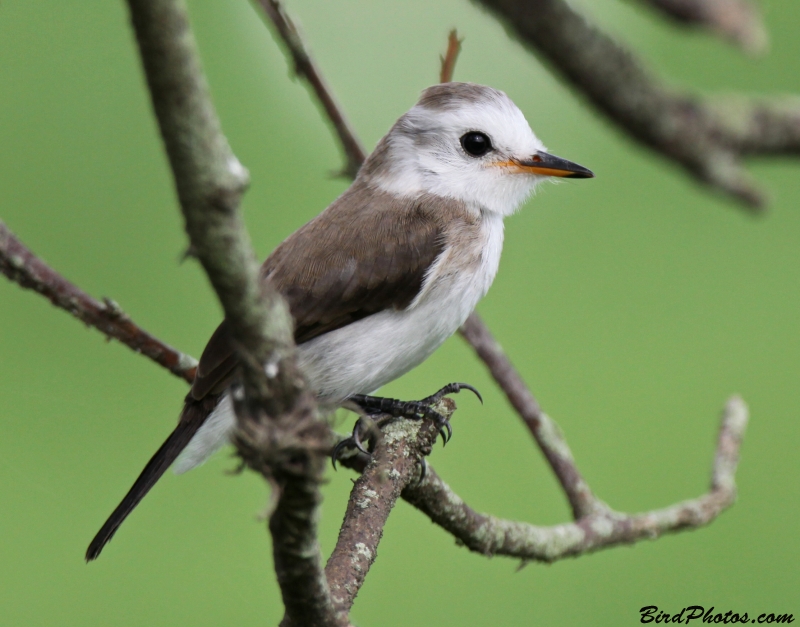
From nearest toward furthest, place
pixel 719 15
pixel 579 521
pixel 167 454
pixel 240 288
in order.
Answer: pixel 719 15 → pixel 240 288 → pixel 167 454 → pixel 579 521

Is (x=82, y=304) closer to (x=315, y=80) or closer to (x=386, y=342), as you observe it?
(x=386, y=342)

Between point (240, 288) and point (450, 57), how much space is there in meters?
2.70

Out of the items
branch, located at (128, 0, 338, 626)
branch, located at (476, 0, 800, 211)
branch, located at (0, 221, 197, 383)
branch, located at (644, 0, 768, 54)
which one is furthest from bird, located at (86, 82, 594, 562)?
branch, located at (644, 0, 768, 54)

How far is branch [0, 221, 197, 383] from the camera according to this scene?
2.88 meters

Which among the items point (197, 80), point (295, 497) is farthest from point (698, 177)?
point (295, 497)

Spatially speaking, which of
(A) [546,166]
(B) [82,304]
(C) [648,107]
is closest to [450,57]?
(A) [546,166]

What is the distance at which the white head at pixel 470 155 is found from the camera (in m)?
3.71

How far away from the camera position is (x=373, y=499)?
2.43 metres

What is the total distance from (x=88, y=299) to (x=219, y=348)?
541 mm

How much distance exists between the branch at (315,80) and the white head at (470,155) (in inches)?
5.1

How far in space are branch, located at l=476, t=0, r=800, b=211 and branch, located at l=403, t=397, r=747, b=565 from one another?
76.2 inches

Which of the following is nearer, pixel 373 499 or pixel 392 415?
pixel 373 499

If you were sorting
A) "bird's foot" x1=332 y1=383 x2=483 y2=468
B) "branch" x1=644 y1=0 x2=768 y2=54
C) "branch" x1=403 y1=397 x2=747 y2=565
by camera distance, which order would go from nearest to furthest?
"branch" x1=644 y1=0 x2=768 y2=54
"branch" x1=403 y1=397 x2=747 y2=565
"bird's foot" x1=332 y1=383 x2=483 y2=468

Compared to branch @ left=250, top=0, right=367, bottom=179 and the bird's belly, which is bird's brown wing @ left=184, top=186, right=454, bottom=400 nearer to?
the bird's belly
